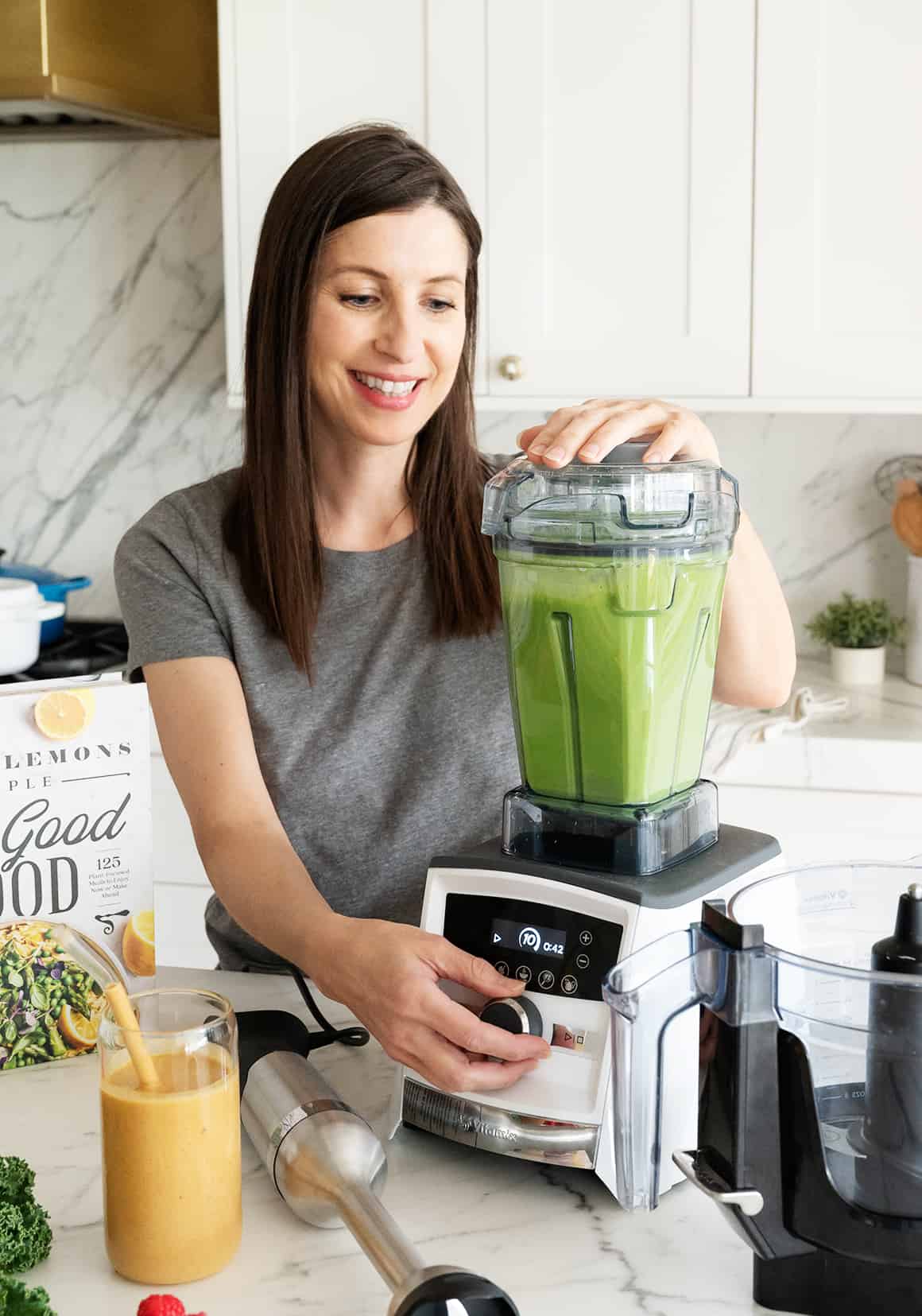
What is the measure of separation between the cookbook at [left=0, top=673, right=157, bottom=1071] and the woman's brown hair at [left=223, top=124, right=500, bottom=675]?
34 cm

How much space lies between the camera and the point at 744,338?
2.19 meters

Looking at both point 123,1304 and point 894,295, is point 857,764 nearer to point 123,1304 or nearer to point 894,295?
point 894,295

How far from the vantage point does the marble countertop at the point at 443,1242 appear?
2.51 ft

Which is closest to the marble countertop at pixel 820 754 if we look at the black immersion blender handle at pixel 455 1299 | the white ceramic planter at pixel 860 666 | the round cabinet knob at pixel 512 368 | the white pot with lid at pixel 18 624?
the white ceramic planter at pixel 860 666

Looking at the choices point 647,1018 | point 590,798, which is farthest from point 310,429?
point 647,1018

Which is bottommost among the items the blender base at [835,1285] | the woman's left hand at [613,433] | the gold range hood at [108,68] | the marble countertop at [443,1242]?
the marble countertop at [443,1242]

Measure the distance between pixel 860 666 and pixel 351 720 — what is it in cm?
130

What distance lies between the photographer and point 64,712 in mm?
1001

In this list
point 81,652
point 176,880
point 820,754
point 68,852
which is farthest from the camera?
point 81,652

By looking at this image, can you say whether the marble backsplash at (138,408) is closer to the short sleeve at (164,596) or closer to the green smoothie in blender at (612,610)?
the short sleeve at (164,596)

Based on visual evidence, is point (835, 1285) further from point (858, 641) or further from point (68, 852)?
point (858, 641)

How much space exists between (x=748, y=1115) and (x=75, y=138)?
2.42 meters

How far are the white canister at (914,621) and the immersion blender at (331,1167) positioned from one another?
65.9 inches

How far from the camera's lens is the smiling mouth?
129 cm
